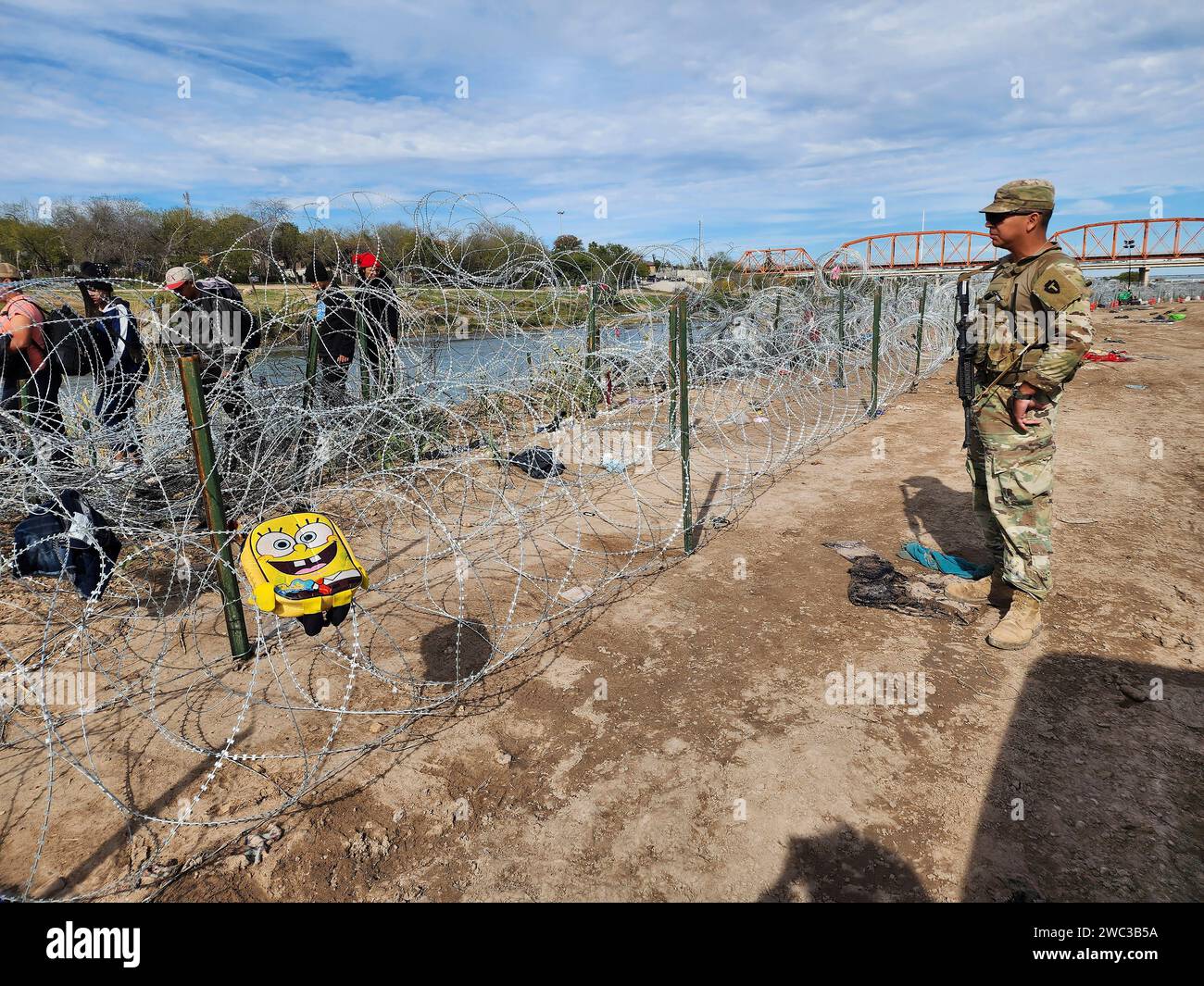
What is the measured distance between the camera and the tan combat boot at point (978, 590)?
3814mm

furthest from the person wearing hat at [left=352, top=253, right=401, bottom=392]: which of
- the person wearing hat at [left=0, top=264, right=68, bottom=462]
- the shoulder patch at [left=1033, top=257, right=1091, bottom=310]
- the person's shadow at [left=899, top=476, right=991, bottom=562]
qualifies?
the shoulder patch at [left=1033, top=257, right=1091, bottom=310]

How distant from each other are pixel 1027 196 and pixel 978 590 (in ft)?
6.68

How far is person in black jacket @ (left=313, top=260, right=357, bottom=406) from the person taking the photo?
605 centimetres

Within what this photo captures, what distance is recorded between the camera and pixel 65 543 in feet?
11.3

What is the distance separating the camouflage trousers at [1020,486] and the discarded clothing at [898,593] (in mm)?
360

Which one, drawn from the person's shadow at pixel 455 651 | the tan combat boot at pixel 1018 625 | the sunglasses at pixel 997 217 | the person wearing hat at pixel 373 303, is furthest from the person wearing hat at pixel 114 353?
the tan combat boot at pixel 1018 625

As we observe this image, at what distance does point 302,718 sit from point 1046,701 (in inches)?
127

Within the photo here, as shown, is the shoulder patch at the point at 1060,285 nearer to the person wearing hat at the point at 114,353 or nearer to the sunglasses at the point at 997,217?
the sunglasses at the point at 997,217

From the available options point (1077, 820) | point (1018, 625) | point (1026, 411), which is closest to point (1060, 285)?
point (1026, 411)

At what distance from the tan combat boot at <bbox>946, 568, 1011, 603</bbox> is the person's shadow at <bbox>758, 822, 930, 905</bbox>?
80.7 inches

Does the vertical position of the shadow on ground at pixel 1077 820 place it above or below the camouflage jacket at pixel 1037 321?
below

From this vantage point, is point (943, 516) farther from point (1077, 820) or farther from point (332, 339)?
point (332, 339)
